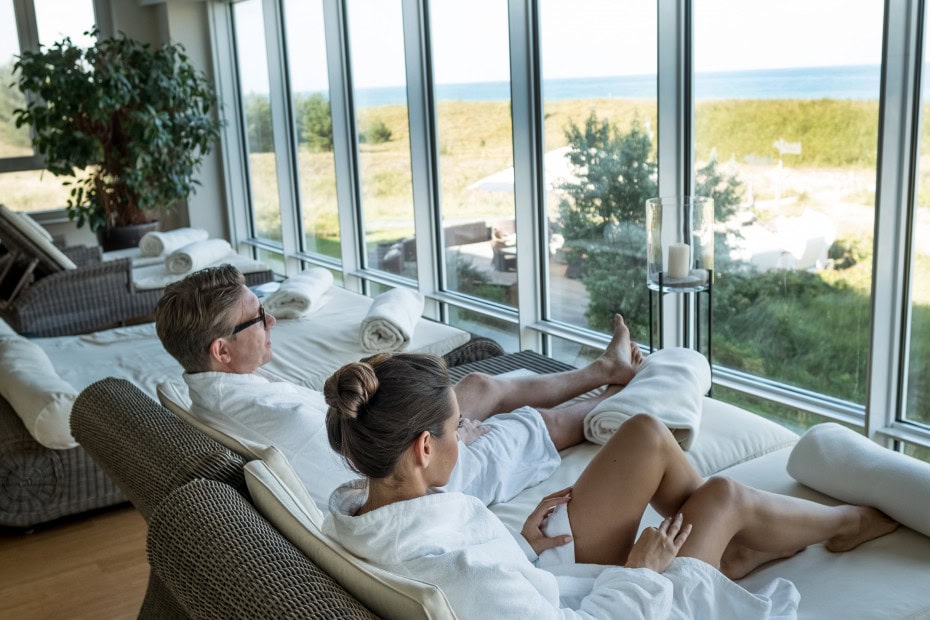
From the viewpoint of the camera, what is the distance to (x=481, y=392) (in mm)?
2805

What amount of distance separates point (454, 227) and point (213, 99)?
9.36 feet

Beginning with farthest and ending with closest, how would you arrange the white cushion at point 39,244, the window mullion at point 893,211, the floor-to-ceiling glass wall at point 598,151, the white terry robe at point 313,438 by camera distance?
the white cushion at point 39,244 < the floor-to-ceiling glass wall at point 598,151 < the window mullion at point 893,211 < the white terry robe at point 313,438

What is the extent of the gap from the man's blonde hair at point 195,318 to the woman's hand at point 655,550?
1.16m

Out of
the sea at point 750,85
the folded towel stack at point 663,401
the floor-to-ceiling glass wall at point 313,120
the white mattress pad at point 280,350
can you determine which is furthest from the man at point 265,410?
the floor-to-ceiling glass wall at point 313,120

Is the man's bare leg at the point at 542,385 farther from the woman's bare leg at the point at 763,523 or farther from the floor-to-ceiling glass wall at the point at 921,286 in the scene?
the woman's bare leg at the point at 763,523

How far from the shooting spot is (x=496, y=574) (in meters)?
1.39

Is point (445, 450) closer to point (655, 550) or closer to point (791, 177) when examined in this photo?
point (655, 550)

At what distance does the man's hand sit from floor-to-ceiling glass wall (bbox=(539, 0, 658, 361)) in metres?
1.65

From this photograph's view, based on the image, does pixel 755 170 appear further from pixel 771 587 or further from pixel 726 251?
pixel 771 587

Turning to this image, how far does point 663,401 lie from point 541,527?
0.72 meters

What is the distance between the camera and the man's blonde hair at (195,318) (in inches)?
92.0

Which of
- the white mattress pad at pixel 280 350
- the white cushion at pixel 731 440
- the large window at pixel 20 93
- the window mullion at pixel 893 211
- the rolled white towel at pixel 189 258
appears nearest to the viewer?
the white cushion at pixel 731 440

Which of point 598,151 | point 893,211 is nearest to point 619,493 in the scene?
point 893,211

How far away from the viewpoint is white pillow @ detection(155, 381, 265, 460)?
1.89 metres
